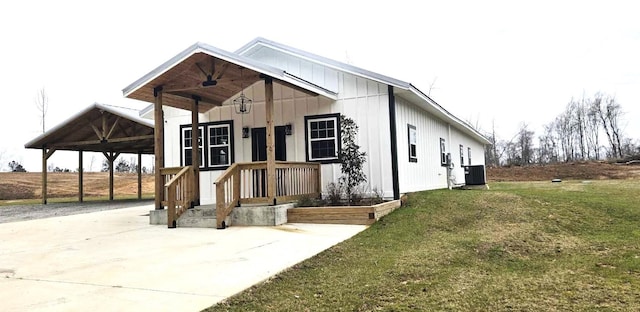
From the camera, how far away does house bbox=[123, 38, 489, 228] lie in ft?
30.1

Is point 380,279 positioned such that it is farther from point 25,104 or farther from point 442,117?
point 25,104

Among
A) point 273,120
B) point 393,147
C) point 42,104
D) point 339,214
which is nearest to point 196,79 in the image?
point 273,120

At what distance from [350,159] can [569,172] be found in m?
23.4

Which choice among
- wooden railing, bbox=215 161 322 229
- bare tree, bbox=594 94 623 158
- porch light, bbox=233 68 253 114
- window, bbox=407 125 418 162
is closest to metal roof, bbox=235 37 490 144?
window, bbox=407 125 418 162

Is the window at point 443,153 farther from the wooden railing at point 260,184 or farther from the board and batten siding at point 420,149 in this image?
the wooden railing at point 260,184

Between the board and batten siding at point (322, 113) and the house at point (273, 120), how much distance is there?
0.02 meters

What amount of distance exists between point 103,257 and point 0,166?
45.0 metres

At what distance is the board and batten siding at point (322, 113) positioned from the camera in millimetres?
10594

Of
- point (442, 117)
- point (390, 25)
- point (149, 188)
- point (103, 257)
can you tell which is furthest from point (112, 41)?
point (103, 257)

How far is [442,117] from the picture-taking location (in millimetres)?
15320

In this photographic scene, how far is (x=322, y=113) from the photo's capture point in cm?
1104

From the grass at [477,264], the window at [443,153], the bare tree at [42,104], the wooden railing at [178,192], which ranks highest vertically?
the bare tree at [42,104]

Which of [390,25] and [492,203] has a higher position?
[390,25]

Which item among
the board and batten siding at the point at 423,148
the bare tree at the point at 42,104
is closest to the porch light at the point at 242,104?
the board and batten siding at the point at 423,148
